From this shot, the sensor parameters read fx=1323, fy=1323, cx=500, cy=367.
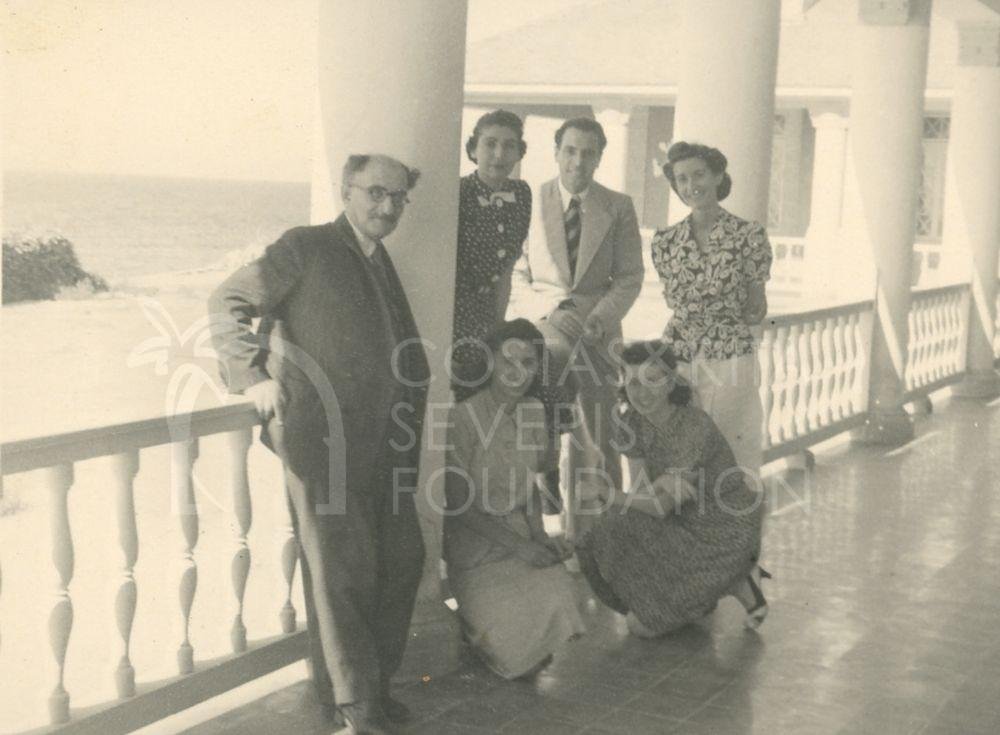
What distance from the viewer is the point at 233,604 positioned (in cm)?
446

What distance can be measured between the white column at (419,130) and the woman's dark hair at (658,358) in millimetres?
844

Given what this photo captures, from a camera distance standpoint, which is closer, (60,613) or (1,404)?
(60,613)

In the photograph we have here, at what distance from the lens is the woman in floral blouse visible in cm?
563

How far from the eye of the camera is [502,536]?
4969 mm

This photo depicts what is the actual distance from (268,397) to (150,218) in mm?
41582

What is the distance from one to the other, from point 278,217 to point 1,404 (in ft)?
116

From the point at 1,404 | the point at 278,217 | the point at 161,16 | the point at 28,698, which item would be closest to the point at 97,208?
the point at 278,217

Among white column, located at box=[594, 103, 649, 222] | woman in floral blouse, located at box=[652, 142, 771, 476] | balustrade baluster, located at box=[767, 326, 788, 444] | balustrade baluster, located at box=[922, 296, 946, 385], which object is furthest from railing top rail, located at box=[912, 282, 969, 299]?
white column, located at box=[594, 103, 649, 222]

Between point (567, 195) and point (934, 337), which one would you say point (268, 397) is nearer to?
point (567, 195)

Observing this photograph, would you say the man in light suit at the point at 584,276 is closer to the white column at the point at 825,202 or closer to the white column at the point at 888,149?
the white column at the point at 888,149

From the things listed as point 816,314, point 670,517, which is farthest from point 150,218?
point 670,517

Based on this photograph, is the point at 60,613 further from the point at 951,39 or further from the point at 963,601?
the point at 951,39

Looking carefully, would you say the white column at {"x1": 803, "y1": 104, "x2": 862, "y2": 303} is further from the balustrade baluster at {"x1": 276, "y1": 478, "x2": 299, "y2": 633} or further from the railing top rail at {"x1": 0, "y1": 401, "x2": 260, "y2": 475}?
the railing top rail at {"x1": 0, "y1": 401, "x2": 260, "y2": 475}

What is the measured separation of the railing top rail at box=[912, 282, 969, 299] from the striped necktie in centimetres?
634
